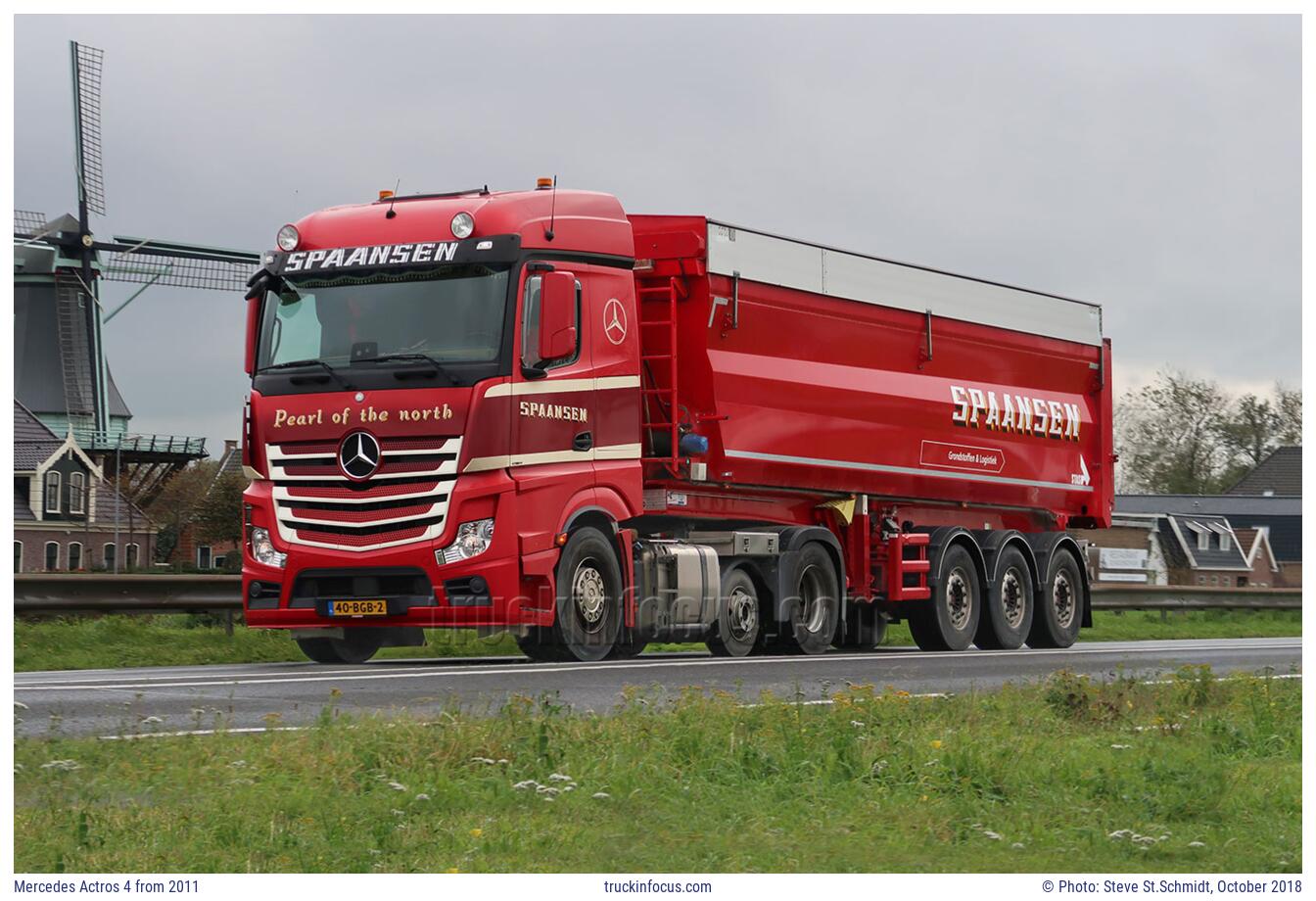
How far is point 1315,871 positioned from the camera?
715cm

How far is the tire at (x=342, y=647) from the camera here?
57.7ft

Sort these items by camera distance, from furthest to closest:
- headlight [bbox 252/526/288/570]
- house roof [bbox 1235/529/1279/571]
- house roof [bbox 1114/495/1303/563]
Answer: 1. house roof [bbox 1235/529/1279/571]
2. house roof [bbox 1114/495/1303/563]
3. headlight [bbox 252/526/288/570]

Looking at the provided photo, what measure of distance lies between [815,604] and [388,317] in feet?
20.7

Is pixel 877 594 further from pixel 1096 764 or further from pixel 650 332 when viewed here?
pixel 1096 764

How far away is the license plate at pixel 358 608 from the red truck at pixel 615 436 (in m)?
0.02

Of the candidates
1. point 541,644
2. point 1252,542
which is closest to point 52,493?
point 1252,542

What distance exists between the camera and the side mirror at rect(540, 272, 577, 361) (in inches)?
623

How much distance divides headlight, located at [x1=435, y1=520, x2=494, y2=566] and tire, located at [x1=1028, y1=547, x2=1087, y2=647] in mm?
10143

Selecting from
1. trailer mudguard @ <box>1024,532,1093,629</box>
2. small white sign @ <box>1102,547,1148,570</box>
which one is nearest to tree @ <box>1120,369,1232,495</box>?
small white sign @ <box>1102,547,1148,570</box>

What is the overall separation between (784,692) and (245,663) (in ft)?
22.2

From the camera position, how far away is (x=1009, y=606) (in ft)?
76.1

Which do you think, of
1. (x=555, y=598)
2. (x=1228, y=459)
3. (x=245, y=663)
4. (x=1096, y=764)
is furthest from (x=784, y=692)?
(x=1228, y=459)

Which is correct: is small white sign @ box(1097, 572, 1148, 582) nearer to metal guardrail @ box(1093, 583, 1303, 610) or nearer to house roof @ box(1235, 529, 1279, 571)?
house roof @ box(1235, 529, 1279, 571)

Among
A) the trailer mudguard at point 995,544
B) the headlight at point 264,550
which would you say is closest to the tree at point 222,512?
the trailer mudguard at point 995,544
